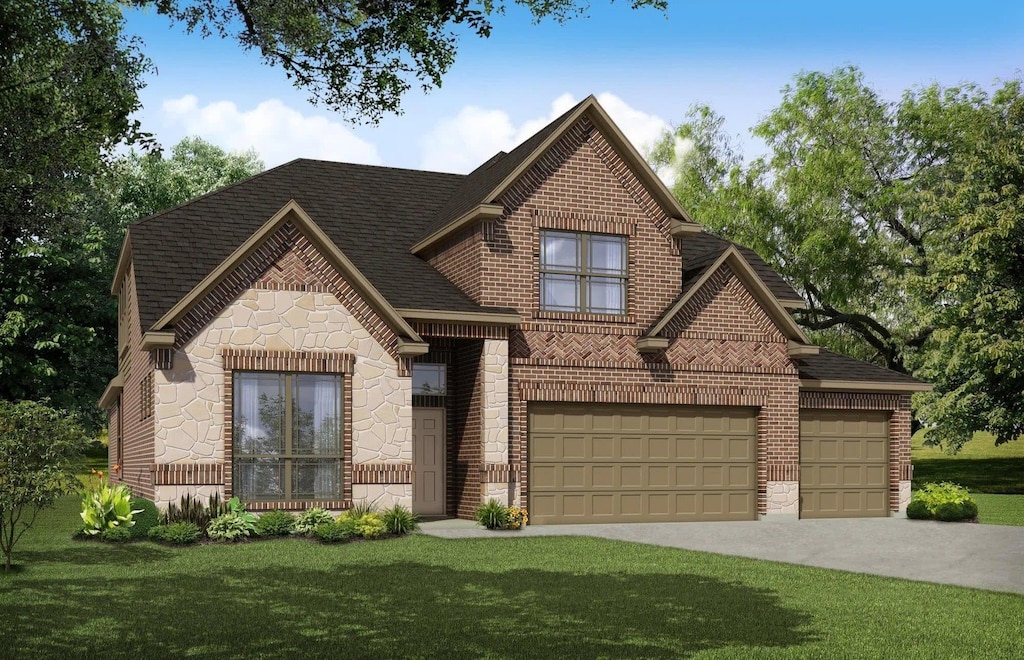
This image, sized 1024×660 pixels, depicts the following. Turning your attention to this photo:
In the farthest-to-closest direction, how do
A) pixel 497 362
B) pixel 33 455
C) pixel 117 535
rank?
pixel 497 362, pixel 117 535, pixel 33 455

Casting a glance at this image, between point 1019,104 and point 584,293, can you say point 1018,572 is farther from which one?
point 1019,104

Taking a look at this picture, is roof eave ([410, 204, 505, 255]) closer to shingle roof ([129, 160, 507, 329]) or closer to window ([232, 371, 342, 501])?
shingle roof ([129, 160, 507, 329])

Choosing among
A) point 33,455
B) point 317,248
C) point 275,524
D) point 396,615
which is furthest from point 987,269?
point 33,455

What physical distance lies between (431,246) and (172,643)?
15.5 meters

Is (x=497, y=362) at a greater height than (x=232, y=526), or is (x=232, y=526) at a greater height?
(x=497, y=362)

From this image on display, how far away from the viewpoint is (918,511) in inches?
1016

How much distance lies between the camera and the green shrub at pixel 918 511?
84.2 ft

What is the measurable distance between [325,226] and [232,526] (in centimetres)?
802

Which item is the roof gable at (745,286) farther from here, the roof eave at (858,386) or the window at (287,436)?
the window at (287,436)

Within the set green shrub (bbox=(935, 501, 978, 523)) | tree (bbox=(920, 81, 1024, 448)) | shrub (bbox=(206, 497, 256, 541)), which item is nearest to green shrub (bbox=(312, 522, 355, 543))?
shrub (bbox=(206, 497, 256, 541))

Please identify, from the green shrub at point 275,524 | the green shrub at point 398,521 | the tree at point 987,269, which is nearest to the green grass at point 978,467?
the tree at point 987,269

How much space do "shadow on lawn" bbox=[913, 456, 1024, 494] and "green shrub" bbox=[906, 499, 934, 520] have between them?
15.4 m

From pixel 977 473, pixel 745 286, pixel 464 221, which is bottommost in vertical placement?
pixel 977 473

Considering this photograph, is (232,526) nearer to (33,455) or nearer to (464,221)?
(33,455)
